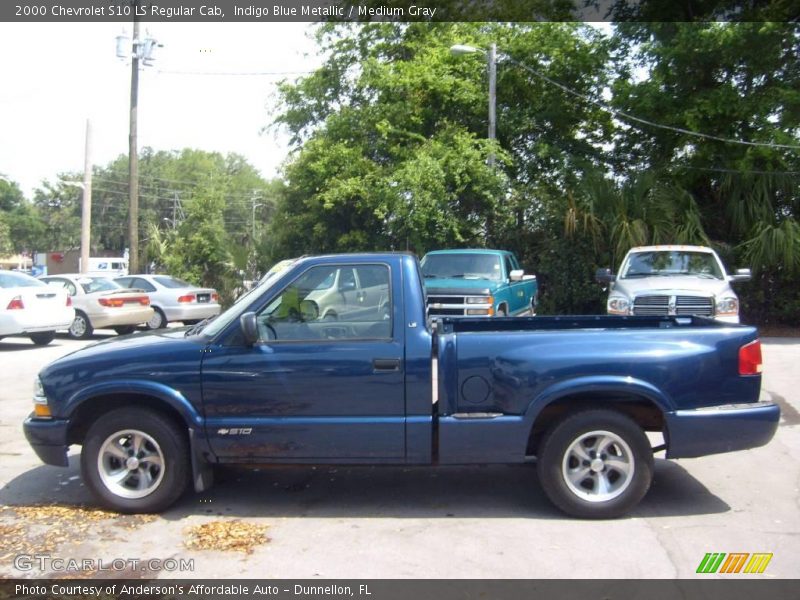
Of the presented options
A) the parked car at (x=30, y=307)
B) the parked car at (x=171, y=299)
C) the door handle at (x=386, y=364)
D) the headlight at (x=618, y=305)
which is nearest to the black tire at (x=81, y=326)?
the parked car at (x=30, y=307)

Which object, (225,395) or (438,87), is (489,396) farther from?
(438,87)

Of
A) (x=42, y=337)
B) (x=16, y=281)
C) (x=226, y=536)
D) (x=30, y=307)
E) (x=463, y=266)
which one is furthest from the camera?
(x=42, y=337)

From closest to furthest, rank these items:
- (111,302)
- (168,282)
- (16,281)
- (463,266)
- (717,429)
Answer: (717,429) → (463,266) → (16,281) → (111,302) → (168,282)

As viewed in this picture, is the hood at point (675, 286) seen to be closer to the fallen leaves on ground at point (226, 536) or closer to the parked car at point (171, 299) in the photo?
the fallen leaves on ground at point (226, 536)

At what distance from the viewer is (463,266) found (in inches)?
587

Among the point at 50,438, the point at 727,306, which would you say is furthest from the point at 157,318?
the point at 50,438

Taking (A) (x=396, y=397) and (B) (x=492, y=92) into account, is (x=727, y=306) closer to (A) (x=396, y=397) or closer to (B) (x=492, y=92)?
(A) (x=396, y=397)

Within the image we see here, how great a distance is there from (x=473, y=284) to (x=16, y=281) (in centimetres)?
901

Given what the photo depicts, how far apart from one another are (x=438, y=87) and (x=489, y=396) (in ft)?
58.8

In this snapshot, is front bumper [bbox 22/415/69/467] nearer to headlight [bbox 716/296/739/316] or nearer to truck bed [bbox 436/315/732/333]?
truck bed [bbox 436/315/732/333]

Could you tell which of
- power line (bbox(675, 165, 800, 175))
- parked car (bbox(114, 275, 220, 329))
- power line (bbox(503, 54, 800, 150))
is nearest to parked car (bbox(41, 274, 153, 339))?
parked car (bbox(114, 275, 220, 329))

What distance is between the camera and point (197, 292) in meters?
20.1

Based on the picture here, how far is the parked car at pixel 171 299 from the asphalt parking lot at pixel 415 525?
1239 cm
